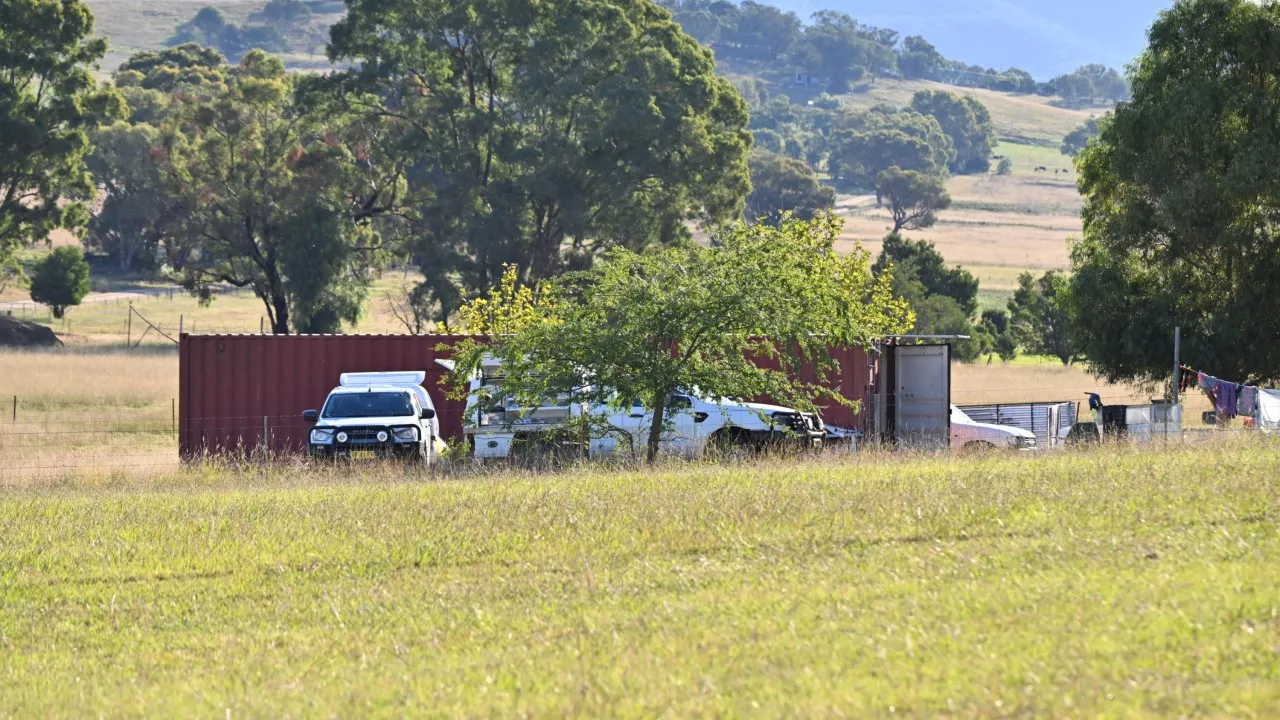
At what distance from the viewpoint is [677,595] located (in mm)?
9977

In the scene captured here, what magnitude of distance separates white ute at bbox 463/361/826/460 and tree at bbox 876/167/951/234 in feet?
374

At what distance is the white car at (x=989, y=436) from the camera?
23359 millimetres

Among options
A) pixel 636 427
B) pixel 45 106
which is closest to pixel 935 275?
pixel 45 106

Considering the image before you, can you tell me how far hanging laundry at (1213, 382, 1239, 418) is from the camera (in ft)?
77.6

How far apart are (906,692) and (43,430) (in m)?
28.0

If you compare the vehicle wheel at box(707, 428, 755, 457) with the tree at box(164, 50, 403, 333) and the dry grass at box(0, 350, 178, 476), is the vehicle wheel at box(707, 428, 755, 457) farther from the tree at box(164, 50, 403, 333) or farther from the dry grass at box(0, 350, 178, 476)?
the tree at box(164, 50, 403, 333)

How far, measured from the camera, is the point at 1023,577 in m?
9.45

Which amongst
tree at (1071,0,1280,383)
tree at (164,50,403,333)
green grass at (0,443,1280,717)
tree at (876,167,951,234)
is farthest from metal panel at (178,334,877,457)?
tree at (876,167,951,234)

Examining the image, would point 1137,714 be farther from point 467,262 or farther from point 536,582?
point 467,262

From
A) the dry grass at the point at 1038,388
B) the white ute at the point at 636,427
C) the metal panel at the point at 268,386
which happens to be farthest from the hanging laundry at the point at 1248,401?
the dry grass at the point at 1038,388

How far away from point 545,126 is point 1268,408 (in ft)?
129

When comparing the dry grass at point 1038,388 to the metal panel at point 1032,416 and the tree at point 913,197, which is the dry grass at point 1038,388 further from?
the tree at point 913,197

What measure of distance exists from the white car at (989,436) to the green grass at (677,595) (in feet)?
24.4

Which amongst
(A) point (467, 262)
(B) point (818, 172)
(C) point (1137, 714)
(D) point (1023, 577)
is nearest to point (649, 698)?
(C) point (1137, 714)
